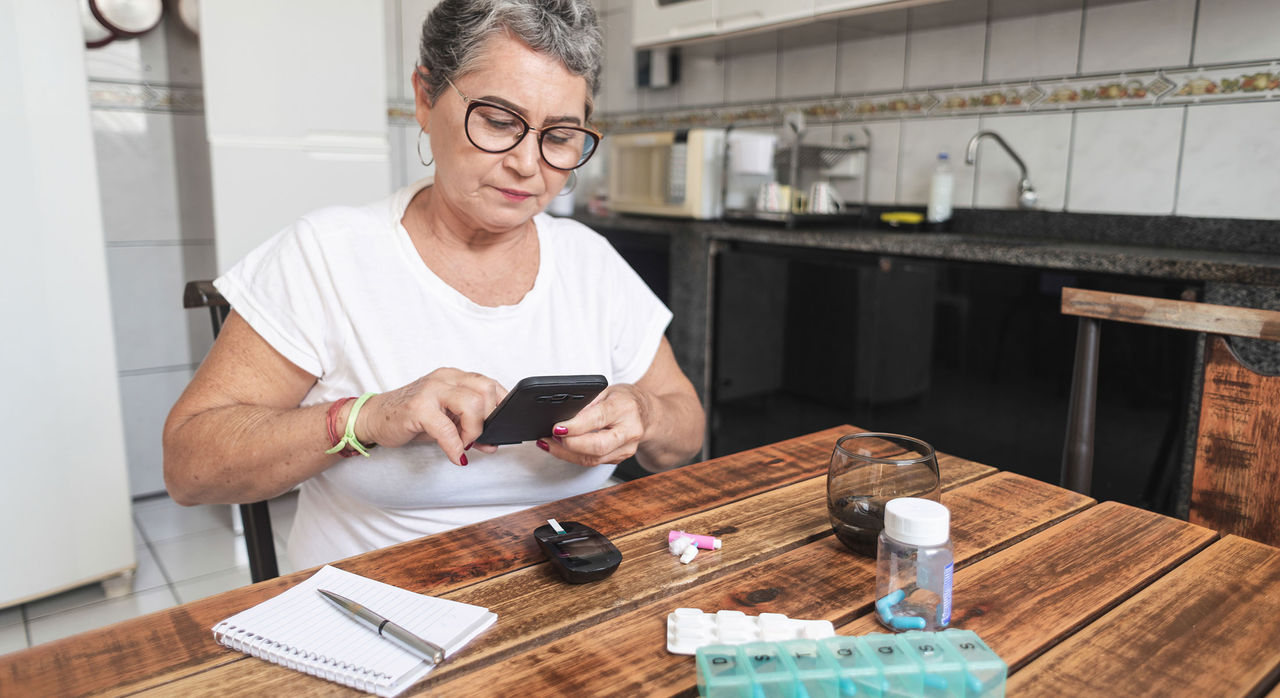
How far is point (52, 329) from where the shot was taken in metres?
2.09

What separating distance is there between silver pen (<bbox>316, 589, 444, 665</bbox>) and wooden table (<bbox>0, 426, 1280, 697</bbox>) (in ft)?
0.05

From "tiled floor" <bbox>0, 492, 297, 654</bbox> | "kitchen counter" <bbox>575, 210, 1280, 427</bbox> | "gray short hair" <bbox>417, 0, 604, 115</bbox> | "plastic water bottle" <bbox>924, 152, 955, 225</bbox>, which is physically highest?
"gray short hair" <bbox>417, 0, 604, 115</bbox>

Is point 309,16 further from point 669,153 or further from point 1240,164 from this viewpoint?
point 1240,164

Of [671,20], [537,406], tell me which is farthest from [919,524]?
[671,20]

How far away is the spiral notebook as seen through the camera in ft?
2.01

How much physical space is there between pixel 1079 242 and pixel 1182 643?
1842 mm

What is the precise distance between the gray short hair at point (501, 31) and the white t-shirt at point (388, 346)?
226mm

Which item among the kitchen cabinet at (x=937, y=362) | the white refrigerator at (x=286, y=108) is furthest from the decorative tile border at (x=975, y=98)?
the kitchen cabinet at (x=937, y=362)

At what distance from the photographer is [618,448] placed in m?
1.03

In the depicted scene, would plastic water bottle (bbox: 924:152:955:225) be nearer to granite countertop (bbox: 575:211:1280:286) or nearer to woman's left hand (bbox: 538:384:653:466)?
granite countertop (bbox: 575:211:1280:286)

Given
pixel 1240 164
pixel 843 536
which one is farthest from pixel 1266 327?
pixel 1240 164

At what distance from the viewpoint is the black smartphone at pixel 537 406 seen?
0.84 metres

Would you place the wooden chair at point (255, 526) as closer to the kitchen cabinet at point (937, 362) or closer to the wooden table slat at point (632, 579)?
the wooden table slat at point (632, 579)

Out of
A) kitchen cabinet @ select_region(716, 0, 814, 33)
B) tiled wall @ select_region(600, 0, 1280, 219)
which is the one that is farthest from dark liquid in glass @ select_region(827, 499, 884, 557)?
kitchen cabinet @ select_region(716, 0, 814, 33)
